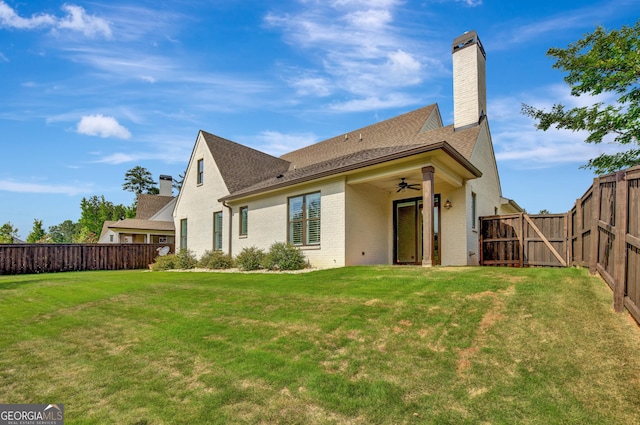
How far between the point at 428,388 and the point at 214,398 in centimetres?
216

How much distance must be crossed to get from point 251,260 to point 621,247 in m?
11.5

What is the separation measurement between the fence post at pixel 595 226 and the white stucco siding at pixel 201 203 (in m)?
14.6

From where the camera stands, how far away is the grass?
3014 millimetres

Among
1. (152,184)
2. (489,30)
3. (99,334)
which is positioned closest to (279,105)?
(489,30)

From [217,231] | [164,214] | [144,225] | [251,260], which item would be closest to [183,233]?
[217,231]

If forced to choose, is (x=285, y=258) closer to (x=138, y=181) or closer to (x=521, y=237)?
(x=521, y=237)

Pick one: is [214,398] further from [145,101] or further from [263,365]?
[145,101]

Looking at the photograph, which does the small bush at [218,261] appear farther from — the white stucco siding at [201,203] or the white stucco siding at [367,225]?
the white stucco siding at [367,225]

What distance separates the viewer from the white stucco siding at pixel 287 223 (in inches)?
458

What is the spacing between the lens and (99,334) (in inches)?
224

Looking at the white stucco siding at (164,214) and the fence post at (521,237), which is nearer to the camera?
the fence post at (521,237)

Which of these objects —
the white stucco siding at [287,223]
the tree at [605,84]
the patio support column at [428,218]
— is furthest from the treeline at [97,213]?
the tree at [605,84]

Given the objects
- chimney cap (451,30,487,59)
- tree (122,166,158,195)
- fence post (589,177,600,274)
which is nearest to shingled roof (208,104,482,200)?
chimney cap (451,30,487,59)

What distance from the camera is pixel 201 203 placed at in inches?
765
